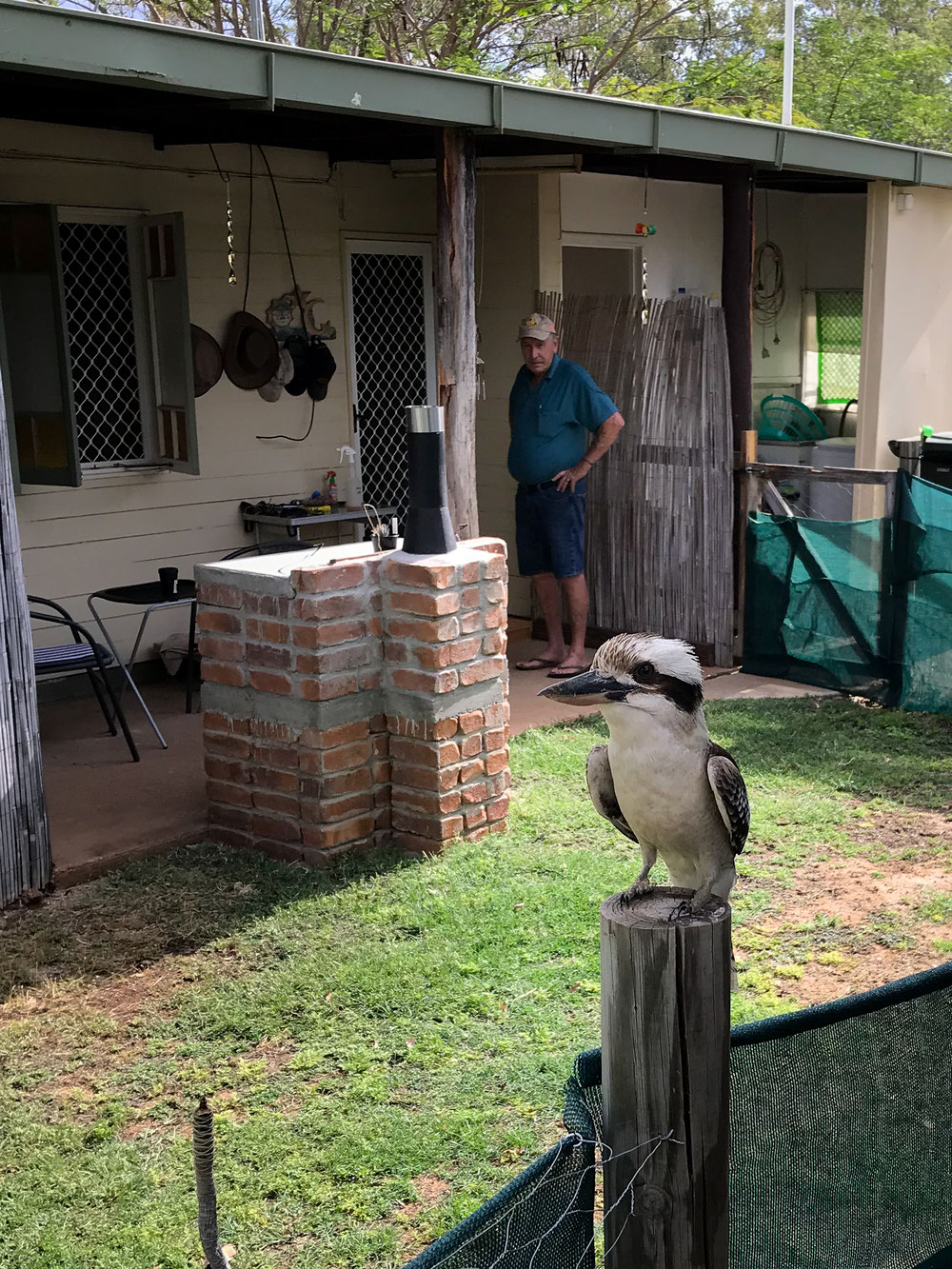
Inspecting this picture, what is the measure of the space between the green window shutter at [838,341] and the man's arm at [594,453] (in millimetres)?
6080

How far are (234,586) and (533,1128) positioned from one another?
260cm

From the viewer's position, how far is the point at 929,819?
566 centimetres

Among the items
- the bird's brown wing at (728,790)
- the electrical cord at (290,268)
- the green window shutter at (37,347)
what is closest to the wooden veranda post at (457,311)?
the green window shutter at (37,347)

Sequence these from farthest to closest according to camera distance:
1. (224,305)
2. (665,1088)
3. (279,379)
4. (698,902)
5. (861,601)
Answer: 1. (279,379)
2. (224,305)
3. (861,601)
4. (698,902)
5. (665,1088)

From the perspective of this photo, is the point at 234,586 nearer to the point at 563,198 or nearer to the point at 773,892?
the point at 773,892

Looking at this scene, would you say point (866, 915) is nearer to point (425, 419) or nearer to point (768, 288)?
point (425, 419)

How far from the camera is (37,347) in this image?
700 centimetres

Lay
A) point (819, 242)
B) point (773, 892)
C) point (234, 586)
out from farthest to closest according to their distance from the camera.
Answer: point (819, 242)
point (234, 586)
point (773, 892)

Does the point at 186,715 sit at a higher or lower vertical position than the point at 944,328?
lower

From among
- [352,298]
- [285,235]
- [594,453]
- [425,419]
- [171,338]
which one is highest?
[285,235]

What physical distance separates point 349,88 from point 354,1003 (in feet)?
11.4

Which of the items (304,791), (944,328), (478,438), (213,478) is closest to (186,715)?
(213,478)

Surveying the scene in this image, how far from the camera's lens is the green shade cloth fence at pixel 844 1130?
7.12ft

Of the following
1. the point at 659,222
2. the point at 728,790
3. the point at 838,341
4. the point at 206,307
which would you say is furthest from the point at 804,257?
the point at 728,790
